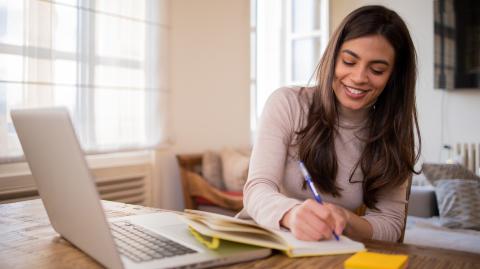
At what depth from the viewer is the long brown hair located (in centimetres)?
133

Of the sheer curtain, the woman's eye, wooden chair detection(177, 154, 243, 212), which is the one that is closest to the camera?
the woman's eye

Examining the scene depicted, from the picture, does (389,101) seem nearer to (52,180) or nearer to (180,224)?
(180,224)

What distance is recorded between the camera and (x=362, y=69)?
1.29 metres

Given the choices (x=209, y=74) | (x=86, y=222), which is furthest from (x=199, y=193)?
(x=86, y=222)

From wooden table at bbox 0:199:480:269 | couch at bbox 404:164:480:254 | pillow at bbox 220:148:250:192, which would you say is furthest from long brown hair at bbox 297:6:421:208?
pillow at bbox 220:148:250:192

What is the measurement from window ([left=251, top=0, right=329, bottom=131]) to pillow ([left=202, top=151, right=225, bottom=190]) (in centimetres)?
173

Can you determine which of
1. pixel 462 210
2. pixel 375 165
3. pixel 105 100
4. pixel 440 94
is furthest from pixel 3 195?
pixel 440 94

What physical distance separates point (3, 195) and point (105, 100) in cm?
78

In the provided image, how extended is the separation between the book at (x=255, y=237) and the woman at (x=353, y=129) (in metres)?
0.33

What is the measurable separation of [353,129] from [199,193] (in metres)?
1.84

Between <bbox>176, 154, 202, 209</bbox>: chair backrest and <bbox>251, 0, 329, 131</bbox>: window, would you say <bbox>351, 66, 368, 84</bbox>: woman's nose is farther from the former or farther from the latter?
<bbox>251, 0, 329, 131</bbox>: window

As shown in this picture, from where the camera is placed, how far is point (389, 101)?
4.71 feet

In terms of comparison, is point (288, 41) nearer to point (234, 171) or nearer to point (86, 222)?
point (234, 171)

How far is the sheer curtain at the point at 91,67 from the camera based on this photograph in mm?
2264
